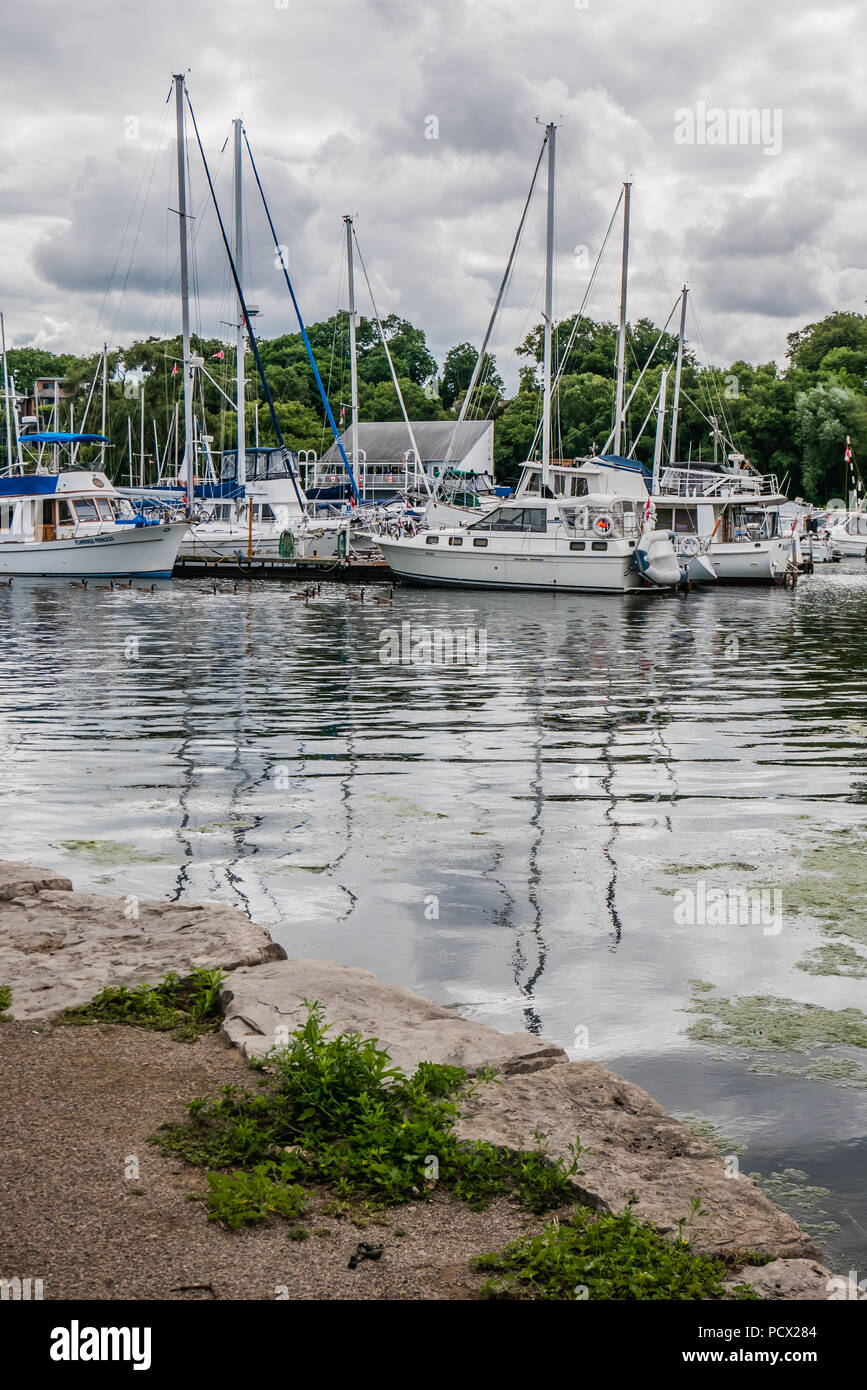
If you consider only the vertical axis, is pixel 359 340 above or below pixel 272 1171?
above

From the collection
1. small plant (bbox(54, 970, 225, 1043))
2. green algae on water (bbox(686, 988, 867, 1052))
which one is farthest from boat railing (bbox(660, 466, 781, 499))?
small plant (bbox(54, 970, 225, 1043))

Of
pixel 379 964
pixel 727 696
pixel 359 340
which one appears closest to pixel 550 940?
pixel 379 964

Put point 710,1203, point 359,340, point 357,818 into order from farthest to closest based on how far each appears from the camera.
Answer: point 359,340
point 357,818
point 710,1203

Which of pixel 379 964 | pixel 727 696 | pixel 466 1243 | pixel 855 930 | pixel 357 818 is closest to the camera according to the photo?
pixel 466 1243

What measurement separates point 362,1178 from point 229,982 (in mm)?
2063

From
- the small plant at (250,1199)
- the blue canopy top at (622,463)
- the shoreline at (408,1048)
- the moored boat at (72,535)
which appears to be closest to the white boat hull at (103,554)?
the moored boat at (72,535)

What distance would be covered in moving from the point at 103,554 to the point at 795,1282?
52.0 m

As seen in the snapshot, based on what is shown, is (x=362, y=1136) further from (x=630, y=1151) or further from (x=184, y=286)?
(x=184, y=286)

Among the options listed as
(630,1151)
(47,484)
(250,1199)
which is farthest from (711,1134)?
(47,484)

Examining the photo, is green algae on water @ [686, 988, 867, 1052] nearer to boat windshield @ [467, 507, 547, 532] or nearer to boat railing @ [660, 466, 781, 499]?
boat windshield @ [467, 507, 547, 532]

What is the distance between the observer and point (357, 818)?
1187 centimetres

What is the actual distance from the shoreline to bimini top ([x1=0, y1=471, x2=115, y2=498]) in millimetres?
47956

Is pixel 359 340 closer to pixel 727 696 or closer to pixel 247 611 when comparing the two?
pixel 247 611

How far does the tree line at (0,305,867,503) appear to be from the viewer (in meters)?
101
